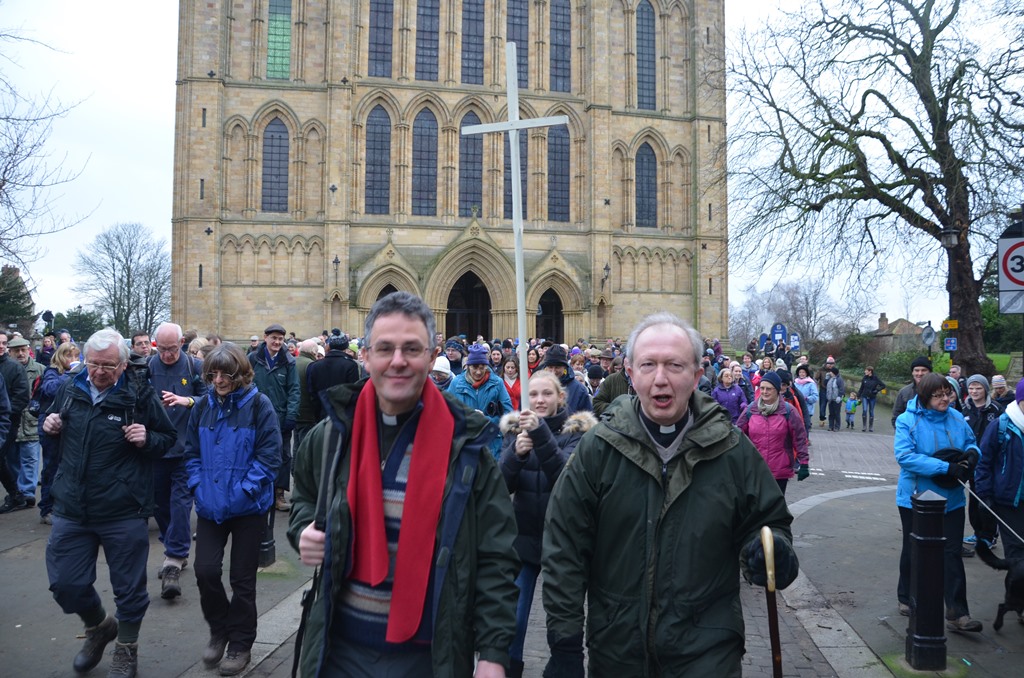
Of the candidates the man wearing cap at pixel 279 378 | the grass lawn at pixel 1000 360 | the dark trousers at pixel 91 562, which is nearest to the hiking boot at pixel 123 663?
the dark trousers at pixel 91 562

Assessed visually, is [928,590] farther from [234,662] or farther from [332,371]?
[332,371]

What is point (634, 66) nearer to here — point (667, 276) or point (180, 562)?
point (667, 276)

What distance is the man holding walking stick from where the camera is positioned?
2678 millimetres

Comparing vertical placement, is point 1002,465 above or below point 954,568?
above

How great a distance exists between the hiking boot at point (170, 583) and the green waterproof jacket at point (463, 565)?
406 cm

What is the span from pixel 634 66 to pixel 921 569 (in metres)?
30.6

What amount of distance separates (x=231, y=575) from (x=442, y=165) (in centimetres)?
2741

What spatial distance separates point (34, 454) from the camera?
31.7 ft

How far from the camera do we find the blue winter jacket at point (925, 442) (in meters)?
5.78

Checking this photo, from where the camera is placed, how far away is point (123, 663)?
4.53 metres

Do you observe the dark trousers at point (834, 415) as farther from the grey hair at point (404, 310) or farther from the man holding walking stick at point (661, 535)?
the grey hair at point (404, 310)

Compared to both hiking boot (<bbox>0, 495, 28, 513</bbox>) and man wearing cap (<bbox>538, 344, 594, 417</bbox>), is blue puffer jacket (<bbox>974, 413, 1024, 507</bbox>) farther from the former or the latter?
hiking boot (<bbox>0, 495, 28, 513</bbox>)

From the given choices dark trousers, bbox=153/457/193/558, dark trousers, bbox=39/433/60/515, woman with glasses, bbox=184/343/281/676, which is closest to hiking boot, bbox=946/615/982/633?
woman with glasses, bbox=184/343/281/676

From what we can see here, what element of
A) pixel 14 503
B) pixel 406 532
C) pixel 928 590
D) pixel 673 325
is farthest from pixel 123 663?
pixel 14 503
